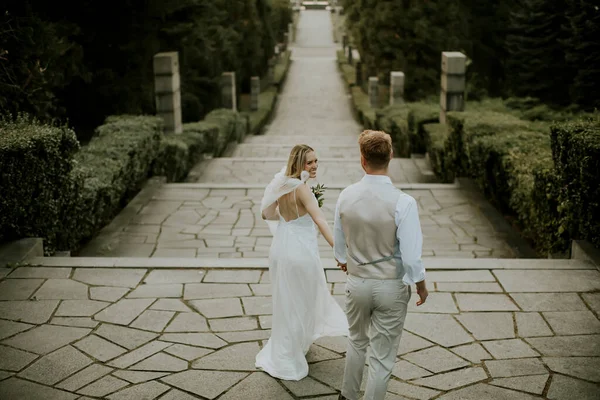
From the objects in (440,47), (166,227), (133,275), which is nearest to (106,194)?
(166,227)

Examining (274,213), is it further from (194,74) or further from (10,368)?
(194,74)

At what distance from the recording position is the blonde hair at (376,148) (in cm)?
403

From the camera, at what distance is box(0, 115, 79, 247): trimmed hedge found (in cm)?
689

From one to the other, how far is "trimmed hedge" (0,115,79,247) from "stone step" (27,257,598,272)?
18.2 inches

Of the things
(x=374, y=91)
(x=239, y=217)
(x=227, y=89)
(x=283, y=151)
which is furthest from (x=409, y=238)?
(x=374, y=91)

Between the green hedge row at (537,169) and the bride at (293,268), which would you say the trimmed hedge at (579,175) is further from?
the bride at (293,268)

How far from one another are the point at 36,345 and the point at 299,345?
6.23ft

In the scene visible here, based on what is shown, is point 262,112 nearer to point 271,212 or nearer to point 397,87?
point 397,87

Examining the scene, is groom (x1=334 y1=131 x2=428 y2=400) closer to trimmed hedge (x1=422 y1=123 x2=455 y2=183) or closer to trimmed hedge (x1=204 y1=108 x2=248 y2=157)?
trimmed hedge (x1=422 y1=123 x2=455 y2=183)

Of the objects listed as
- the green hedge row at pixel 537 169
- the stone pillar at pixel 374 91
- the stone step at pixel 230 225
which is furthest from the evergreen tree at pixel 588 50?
the stone pillar at pixel 374 91

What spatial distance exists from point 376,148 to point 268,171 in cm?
942

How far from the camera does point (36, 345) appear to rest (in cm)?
530

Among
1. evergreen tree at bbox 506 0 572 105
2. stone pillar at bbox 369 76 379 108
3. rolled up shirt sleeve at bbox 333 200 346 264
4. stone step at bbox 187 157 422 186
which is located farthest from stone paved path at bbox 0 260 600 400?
stone pillar at bbox 369 76 379 108

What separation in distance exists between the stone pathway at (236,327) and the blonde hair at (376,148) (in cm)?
153
